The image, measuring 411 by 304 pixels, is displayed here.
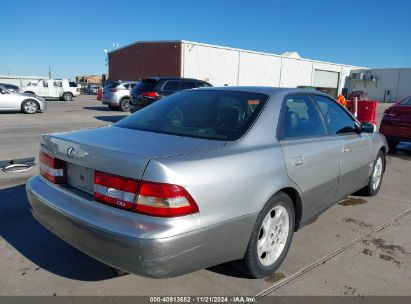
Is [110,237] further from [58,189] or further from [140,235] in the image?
[58,189]

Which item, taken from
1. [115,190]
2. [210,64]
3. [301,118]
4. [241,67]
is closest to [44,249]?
[115,190]

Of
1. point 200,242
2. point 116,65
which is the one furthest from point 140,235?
point 116,65

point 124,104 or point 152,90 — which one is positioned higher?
point 152,90

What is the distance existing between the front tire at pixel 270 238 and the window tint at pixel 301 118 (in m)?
0.63

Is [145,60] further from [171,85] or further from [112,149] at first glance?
[112,149]

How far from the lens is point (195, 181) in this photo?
7.30 ft

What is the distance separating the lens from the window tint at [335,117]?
3896 mm

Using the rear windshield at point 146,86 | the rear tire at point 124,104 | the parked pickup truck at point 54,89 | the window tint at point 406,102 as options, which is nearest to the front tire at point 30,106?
the rear tire at point 124,104

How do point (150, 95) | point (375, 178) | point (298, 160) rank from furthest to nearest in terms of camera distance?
1. point (150, 95)
2. point (375, 178)
3. point (298, 160)

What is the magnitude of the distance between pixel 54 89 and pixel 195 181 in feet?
101

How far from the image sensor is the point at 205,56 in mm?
36312

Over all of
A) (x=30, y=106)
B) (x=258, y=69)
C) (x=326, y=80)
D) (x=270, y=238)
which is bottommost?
(x=30, y=106)

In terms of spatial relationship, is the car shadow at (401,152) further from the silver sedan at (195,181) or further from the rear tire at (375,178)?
the silver sedan at (195,181)

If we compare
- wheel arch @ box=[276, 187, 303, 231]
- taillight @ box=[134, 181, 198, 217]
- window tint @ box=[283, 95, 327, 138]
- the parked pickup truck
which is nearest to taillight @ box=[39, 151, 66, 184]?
taillight @ box=[134, 181, 198, 217]
